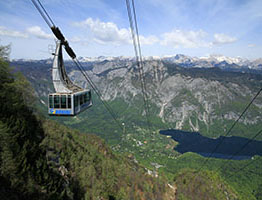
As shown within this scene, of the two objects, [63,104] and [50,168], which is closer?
[63,104]

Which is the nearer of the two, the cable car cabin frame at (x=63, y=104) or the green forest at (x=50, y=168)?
the cable car cabin frame at (x=63, y=104)

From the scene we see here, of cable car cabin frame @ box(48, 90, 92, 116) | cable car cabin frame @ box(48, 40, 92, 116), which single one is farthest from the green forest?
cable car cabin frame @ box(48, 40, 92, 116)

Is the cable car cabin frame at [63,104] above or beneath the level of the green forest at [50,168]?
above

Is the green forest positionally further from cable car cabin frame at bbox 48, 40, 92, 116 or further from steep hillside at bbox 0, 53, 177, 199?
cable car cabin frame at bbox 48, 40, 92, 116

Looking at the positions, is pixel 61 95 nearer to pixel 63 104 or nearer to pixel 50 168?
pixel 63 104

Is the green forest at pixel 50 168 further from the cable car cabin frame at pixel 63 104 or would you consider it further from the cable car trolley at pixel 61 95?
the cable car trolley at pixel 61 95

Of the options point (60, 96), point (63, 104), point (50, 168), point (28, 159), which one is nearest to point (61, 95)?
point (60, 96)

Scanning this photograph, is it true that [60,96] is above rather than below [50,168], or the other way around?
above

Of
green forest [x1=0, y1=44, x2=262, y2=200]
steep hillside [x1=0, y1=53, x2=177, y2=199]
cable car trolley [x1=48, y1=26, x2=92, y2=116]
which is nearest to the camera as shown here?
cable car trolley [x1=48, y1=26, x2=92, y2=116]

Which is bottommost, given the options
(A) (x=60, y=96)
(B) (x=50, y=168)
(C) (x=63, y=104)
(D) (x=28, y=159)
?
(B) (x=50, y=168)

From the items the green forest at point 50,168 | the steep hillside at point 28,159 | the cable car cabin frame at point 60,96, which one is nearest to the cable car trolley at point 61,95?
the cable car cabin frame at point 60,96

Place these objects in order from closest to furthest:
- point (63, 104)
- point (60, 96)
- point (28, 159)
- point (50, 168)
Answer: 1. point (63, 104)
2. point (60, 96)
3. point (28, 159)
4. point (50, 168)

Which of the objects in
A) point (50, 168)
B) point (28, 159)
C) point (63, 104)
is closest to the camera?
point (63, 104)

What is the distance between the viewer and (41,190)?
23.3 m
